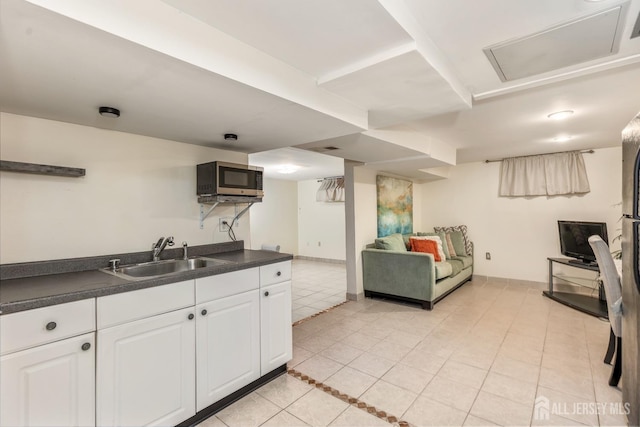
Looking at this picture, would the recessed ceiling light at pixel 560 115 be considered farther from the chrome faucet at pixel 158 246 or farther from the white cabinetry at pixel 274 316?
Answer: the chrome faucet at pixel 158 246

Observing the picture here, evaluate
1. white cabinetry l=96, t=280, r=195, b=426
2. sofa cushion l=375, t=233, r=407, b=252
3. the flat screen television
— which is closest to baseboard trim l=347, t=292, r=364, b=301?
sofa cushion l=375, t=233, r=407, b=252

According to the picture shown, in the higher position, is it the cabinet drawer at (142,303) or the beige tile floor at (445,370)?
A: the cabinet drawer at (142,303)

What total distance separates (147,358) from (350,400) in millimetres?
1302

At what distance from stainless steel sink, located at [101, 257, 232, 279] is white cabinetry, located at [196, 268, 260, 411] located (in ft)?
0.76

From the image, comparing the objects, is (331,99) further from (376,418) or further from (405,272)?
(405,272)

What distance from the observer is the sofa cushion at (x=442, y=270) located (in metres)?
3.84

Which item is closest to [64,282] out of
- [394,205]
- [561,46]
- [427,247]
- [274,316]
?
[274,316]

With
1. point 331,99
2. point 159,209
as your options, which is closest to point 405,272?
point 331,99

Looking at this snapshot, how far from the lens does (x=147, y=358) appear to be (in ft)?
5.07

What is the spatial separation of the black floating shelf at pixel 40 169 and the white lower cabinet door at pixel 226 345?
3.77ft

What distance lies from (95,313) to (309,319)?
2.44 metres

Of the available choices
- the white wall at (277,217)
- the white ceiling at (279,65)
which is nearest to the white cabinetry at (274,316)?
the white ceiling at (279,65)

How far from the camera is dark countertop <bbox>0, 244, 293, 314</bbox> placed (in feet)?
4.04

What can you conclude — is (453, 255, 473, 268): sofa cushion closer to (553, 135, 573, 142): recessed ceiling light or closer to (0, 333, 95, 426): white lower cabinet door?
(553, 135, 573, 142): recessed ceiling light
